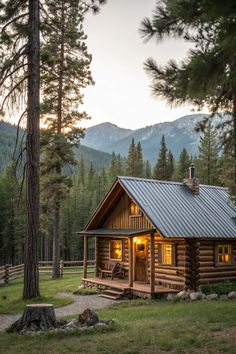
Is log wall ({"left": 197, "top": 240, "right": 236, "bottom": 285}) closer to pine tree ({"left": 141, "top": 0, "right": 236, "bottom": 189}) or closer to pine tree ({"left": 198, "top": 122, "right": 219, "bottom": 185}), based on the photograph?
pine tree ({"left": 141, "top": 0, "right": 236, "bottom": 189})

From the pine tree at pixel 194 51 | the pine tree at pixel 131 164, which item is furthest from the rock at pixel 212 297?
the pine tree at pixel 131 164

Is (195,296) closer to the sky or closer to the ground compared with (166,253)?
closer to the ground

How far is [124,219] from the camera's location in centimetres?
2344

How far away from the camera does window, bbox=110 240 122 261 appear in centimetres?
2442

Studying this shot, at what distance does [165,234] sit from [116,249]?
20.7 feet

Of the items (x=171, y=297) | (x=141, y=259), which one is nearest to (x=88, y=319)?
(x=171, y=297)

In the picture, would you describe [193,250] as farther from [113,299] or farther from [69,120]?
[69,120]

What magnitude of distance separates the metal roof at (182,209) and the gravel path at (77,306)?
4.23 m

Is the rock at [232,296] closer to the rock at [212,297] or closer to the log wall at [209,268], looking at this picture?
the rock at [212,297]

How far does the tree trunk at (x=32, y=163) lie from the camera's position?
1557 centimetres

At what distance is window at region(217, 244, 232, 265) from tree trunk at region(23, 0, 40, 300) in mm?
10367

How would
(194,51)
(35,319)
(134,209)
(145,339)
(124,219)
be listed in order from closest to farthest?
(194,51) → (145,339) → (35,319) → (134,209) → (124,219)

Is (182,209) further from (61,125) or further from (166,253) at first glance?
(61,125)

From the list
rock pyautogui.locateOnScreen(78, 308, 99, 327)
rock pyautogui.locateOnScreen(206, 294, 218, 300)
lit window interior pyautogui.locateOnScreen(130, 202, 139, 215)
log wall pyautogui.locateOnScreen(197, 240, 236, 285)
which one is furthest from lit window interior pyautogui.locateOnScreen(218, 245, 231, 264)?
rock pyautogui.locateOnScreen(78, 308, 99, 327)
